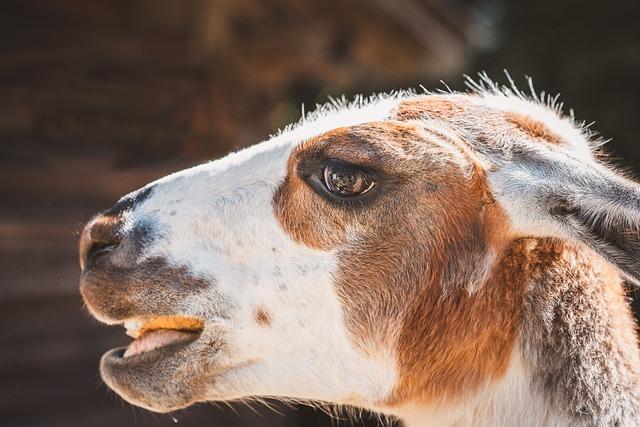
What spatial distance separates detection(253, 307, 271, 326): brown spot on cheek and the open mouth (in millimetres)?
179

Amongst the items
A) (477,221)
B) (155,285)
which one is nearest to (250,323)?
(155,285)

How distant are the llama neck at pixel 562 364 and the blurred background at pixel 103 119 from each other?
1.61 metres

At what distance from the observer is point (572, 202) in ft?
8.13

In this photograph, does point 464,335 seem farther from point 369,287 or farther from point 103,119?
point 103,119

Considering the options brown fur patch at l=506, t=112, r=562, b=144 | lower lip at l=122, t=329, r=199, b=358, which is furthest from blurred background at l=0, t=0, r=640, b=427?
brown fur patch at l=506, t=112, r=562, b=144

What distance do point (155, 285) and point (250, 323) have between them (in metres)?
0.32

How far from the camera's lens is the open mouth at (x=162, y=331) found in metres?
2.70

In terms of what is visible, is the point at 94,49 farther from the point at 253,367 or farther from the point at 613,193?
the point at 613,193

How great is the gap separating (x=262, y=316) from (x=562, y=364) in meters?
0.95

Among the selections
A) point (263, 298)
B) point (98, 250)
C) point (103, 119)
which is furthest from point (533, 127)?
point (103, 119)

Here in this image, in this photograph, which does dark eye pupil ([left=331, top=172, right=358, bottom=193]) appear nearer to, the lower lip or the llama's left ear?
the llama's left ear

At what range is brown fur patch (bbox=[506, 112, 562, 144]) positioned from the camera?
9.47 feet

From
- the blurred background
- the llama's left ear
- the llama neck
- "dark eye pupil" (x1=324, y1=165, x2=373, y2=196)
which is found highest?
the blurred background

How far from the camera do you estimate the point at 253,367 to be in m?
2.71
